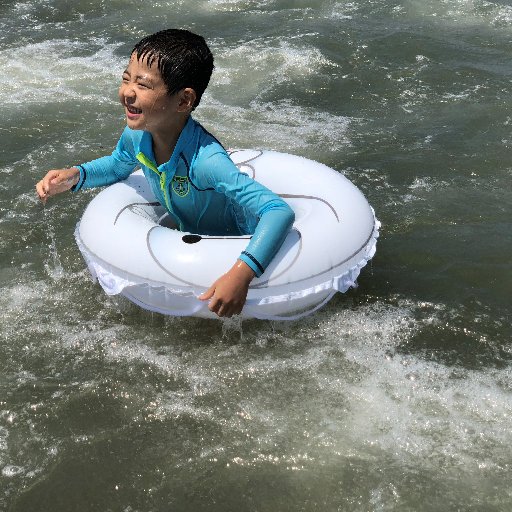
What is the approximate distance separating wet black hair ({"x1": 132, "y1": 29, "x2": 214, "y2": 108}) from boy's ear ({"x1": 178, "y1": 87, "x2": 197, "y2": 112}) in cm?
2

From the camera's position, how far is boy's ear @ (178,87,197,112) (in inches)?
111

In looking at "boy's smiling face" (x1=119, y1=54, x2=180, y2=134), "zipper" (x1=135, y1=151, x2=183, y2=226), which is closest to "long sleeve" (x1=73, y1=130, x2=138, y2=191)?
"zipper" (x1=135, y1=151, x2=183, y2=226)

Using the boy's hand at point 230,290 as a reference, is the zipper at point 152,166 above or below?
above

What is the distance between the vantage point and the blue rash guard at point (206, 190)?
2.85 metres

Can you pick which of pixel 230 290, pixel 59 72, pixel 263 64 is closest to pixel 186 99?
pixel 230 290

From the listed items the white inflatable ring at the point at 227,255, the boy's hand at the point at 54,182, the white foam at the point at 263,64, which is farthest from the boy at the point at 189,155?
the white foam at the point at 263,64

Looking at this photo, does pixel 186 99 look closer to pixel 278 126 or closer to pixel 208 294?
pixel 208 294

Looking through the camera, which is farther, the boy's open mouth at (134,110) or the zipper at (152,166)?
the zipper at (152,166)

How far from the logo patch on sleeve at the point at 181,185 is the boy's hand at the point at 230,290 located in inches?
18.5

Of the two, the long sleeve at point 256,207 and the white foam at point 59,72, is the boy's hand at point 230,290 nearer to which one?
the long sleeve at point 256,207

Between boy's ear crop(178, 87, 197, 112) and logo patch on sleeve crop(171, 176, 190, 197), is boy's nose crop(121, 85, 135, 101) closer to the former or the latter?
boy's ear crop(178, 87, 197, 112)

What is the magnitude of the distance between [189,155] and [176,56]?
0.42 meters

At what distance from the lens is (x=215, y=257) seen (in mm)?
2951

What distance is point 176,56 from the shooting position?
2.73 meters
